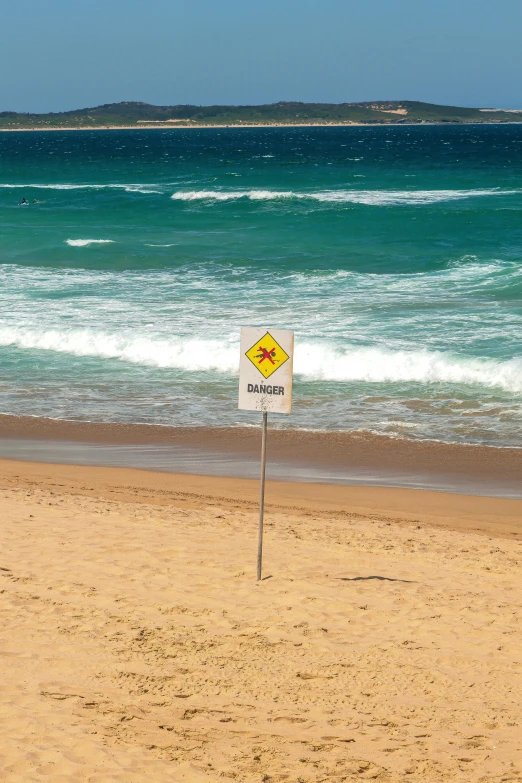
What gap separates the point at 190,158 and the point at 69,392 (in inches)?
3164

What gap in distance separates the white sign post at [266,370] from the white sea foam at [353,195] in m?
37.2

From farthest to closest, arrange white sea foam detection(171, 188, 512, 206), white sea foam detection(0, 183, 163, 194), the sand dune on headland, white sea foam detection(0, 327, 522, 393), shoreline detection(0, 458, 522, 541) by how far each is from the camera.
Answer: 1. white sea foam detection(0, 183, 163, 194)
2. white sea foam detection(171, 188, 512, 206)
3. white sea foam detection(0, 327, 522, 393)
4. shoreline detection(0, 458, 522, 541)
5. the sand dune on headland

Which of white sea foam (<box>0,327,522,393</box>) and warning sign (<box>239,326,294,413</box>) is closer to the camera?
warning sign (<box>239,326,294,413</box>)

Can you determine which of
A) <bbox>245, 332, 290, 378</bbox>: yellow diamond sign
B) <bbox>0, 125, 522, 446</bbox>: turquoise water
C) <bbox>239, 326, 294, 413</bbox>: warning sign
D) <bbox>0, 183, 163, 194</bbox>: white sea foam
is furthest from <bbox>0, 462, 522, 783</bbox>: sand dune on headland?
<bbox>0, 183, 163, 194</bbox>: white sea foam

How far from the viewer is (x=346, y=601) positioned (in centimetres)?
758

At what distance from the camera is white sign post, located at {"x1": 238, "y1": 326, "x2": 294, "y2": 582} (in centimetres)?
774

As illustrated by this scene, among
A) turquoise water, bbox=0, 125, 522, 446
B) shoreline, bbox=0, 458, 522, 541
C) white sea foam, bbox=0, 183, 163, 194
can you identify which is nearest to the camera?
shoreline, bbox=0, 458, 522, 541

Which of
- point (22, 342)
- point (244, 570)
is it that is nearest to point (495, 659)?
point (244, 570)

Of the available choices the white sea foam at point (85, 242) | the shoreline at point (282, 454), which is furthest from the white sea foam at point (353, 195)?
the shoreline at point (282, 454)

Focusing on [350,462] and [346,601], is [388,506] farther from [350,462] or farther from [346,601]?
[346,601]

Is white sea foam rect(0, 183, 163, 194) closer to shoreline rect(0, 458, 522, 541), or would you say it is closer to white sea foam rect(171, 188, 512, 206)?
white sea foam rect(171, 188, 512, 206)

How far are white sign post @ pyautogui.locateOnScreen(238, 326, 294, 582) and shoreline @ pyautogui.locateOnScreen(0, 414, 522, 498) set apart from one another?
4233mm

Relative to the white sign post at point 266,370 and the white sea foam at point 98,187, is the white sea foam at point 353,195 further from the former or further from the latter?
the white sign post at point 266,370

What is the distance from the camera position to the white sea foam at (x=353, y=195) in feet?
150
